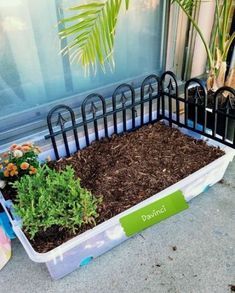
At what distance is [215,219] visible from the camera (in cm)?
105

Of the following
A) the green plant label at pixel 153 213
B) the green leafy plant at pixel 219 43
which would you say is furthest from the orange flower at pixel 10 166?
the green leafy plant at pixel 219 43

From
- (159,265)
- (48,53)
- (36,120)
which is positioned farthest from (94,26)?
(159,265)

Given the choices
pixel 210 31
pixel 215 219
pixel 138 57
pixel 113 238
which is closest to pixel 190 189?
pixel 215 219

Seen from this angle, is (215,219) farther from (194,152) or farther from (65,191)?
(65,191)

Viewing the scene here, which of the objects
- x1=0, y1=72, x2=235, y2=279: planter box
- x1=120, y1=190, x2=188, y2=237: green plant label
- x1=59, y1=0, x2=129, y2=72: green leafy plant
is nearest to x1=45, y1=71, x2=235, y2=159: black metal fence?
x1=0, y1=72, x2=235, y2=279: planter box

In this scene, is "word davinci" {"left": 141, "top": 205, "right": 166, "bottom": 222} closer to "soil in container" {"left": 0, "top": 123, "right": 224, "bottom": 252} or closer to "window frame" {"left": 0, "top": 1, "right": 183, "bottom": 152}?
"soil in container" {"left": 0, "top": 123, "right": 224, "bottom": 252}

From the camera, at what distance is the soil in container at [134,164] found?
39.0 inches

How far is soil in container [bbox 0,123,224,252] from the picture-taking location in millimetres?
990

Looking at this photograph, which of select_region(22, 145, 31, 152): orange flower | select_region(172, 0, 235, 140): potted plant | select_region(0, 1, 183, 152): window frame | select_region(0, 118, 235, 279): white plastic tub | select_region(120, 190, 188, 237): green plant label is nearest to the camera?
select_region(0, 118, 235, 279): white plastic tub

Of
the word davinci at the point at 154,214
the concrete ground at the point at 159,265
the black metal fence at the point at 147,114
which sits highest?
the black metal fence at the point at 147,114

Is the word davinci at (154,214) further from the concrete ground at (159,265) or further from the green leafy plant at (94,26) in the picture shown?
the green leafy plant at (94,26)

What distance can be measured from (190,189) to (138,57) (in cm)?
76

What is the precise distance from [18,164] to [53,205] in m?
0.26

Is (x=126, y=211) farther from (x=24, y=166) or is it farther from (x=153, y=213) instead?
(x=24, y=166)
